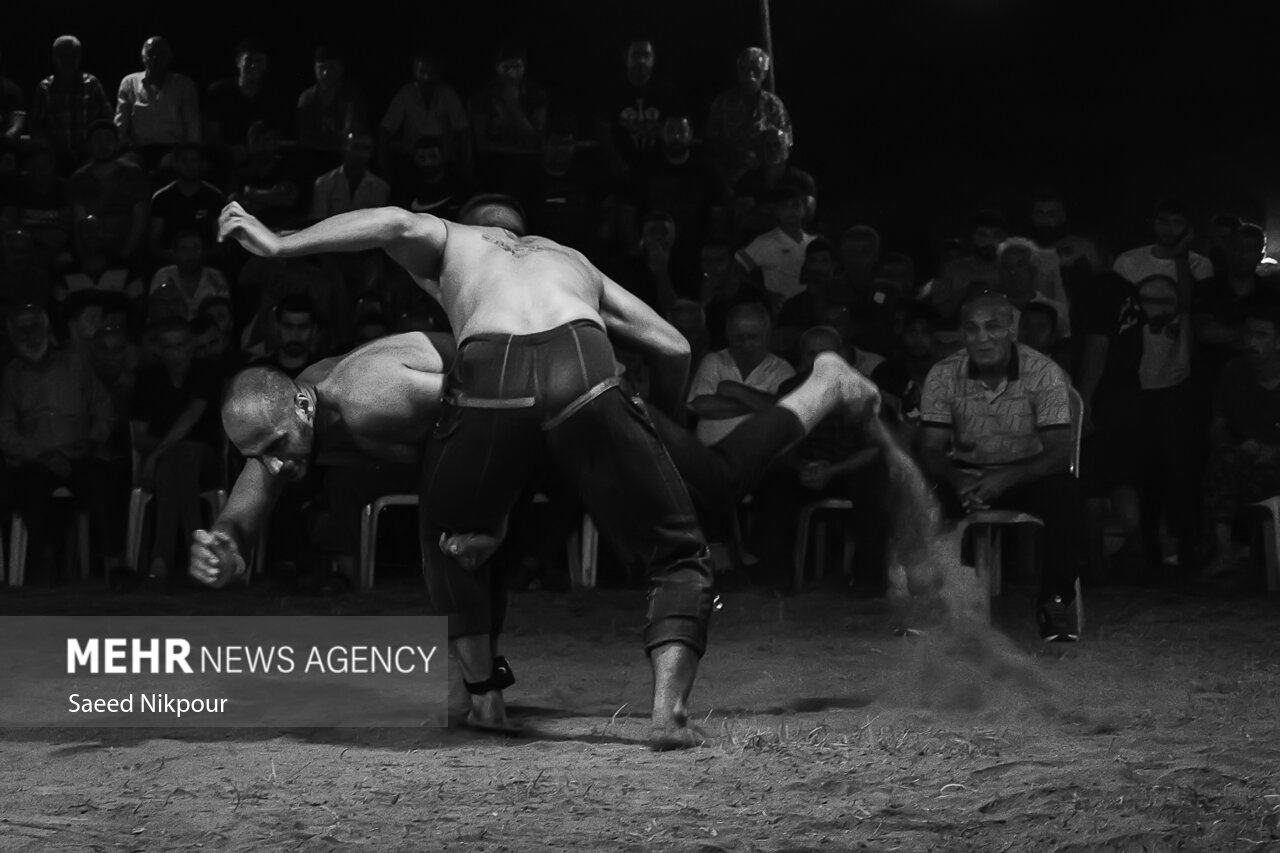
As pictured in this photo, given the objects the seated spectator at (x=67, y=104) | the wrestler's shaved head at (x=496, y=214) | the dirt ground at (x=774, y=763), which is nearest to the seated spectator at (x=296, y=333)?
the dirt ground at (x=774, y=763)

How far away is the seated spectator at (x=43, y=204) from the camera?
8.51m

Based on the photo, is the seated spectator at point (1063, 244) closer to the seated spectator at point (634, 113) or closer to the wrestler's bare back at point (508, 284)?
the seated spectator at point (634, 113)

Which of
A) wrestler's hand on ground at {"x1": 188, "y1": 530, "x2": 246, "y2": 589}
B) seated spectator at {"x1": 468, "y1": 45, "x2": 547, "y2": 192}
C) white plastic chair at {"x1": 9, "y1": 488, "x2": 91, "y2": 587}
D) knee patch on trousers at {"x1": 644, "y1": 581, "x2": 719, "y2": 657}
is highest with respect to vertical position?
seated spectator at {"x1": 468, "y1": 45, "x2": 547, "y2": 192}

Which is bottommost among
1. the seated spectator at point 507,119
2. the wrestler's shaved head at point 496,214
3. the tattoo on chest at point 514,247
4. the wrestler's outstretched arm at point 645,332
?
the wrestler's outstretched arm at point 645,332

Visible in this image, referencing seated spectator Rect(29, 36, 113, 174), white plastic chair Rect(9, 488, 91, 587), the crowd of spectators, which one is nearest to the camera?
the crowd of spectators

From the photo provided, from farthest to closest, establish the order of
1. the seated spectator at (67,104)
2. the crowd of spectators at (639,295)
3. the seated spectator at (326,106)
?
the seated spectator at (67,104)
the seated spectator at (326,106)
the crowd of spectators at (639,295)

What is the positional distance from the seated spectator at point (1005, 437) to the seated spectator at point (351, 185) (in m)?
3.47

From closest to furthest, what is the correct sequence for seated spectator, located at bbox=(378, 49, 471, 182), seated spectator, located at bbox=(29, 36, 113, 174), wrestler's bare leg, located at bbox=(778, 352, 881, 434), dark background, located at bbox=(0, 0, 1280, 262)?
wrestler's bare leg, located at bbox=(778, 352, 881, 434) → seated spectator, located at bbox=(378, 49, 471, 182) → seated spectator, located at bbox=(29, 36, 113, 174) → dark background, located at bbox=(0, 0, 1280, 262)

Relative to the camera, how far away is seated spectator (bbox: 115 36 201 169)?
8977 mm

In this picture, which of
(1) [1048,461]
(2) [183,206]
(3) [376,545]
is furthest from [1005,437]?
(2) [183,206]

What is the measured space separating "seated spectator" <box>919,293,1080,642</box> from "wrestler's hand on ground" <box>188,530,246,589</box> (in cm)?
296

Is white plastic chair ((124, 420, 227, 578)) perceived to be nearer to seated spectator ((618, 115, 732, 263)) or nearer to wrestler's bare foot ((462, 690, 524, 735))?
seated spectator ((618, 115, 732, 263))

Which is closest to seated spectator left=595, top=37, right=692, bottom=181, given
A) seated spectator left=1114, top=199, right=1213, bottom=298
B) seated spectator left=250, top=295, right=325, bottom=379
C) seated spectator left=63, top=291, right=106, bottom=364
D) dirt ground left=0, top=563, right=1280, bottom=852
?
seated spectator left=250, top=295, right=325, bottom=379

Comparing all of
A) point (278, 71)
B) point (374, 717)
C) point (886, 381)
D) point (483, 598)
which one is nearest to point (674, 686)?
point (483, 598)
